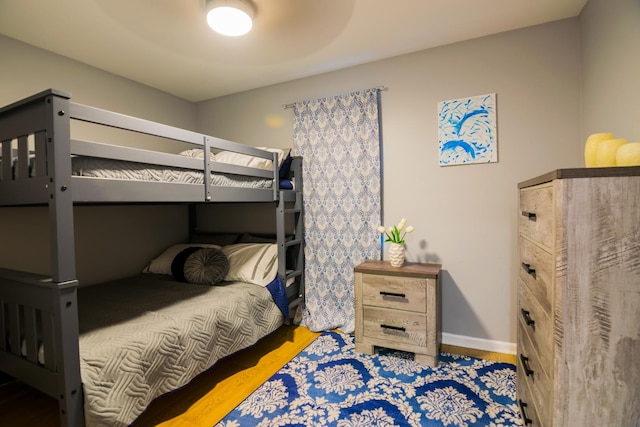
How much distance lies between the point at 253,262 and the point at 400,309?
120 centimetres

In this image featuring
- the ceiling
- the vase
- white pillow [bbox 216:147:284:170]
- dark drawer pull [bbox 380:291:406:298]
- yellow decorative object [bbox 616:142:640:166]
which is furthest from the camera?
white pillow [bbox 216:147:284:170]

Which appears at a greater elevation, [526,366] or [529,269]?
[529,269]

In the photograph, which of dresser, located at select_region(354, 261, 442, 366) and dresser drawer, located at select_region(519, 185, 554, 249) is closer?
dresser drawer, located at select_region(519, 185, 554, 249)

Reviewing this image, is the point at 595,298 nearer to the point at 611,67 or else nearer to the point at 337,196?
the point at 611,67

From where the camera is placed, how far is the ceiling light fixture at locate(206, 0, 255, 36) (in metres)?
1.62

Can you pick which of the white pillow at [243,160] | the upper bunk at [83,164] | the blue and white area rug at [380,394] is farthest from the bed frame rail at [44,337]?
the white pillow at [243,160]

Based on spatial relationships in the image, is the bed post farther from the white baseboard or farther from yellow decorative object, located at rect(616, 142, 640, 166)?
the white baseboard

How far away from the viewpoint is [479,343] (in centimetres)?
226

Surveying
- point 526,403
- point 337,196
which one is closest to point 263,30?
point 337,196

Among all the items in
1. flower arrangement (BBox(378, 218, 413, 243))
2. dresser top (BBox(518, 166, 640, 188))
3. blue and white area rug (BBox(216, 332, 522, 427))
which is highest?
dresser top (BBox(518, 166, 640, 188))

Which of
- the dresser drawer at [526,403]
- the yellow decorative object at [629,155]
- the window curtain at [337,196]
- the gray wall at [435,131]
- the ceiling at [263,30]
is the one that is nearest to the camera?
the yellow decorative object at [629,155]

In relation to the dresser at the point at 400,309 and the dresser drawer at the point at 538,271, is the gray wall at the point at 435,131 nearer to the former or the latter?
the dresser at the point at 400,309

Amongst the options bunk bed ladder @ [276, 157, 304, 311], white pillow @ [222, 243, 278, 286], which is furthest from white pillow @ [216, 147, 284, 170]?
white pillow @ [222, 243, 278, 286]

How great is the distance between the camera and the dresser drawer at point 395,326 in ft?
6.80
